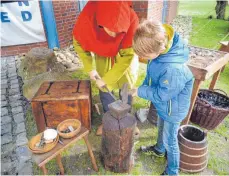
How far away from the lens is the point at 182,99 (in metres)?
1.88

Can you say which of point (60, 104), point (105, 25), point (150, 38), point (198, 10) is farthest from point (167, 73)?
point (198, 10)

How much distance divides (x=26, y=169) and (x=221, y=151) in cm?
251

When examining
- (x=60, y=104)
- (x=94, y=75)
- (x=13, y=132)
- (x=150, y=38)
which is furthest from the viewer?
(x=13, y=132)

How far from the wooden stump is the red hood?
2.43ft

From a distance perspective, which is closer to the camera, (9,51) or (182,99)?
(182,99)

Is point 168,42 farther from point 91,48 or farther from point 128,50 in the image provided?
point 91,48

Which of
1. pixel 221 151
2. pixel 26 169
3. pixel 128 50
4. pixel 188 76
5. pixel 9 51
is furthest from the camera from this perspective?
pixel 9 51

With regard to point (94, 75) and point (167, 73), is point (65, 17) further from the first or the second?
point (167, 73)

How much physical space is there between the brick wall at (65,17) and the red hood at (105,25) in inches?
140

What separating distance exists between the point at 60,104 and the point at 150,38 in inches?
61.0

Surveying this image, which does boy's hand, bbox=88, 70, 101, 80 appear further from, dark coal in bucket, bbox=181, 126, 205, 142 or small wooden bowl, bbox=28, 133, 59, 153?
dark coal in bucket, bbox=181, 126, 205, 142

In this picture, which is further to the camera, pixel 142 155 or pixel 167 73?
pixel 142 155

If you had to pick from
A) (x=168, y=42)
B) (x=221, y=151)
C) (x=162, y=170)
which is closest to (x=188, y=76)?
(x=168, y=42)

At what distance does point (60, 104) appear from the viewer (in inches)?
102
